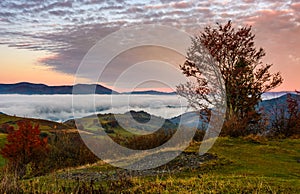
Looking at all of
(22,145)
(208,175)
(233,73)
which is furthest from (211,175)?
(22,145)

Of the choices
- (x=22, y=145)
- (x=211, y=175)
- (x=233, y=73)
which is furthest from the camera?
(x=22, y=145)

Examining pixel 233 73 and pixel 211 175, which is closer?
pixel 211 175

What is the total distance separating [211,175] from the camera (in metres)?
11.6

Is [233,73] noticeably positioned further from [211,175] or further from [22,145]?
[22,145]

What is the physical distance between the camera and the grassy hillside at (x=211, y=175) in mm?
9305

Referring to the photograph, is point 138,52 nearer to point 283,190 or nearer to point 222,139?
point 222,139

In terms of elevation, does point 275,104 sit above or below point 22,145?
above

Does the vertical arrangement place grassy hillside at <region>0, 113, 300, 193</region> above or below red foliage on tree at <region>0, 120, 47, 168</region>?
above

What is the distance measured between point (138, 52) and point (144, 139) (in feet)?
50.4

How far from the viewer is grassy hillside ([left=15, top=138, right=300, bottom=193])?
30.5ft

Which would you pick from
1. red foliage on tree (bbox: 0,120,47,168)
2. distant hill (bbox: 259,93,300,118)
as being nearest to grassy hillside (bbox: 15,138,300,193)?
distant hill (bbox: 259,93,300,118)

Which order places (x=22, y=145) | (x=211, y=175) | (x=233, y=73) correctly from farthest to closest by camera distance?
(x=22, y=145), (x=233, y=73), (x=211, y=175)

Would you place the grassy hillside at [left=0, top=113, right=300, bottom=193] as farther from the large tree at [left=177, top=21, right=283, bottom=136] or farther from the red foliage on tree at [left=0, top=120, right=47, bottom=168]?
the red foliage on tree at [left=0, top=120, right=47, bottom=168]

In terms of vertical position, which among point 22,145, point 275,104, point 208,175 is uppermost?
point 275,104
